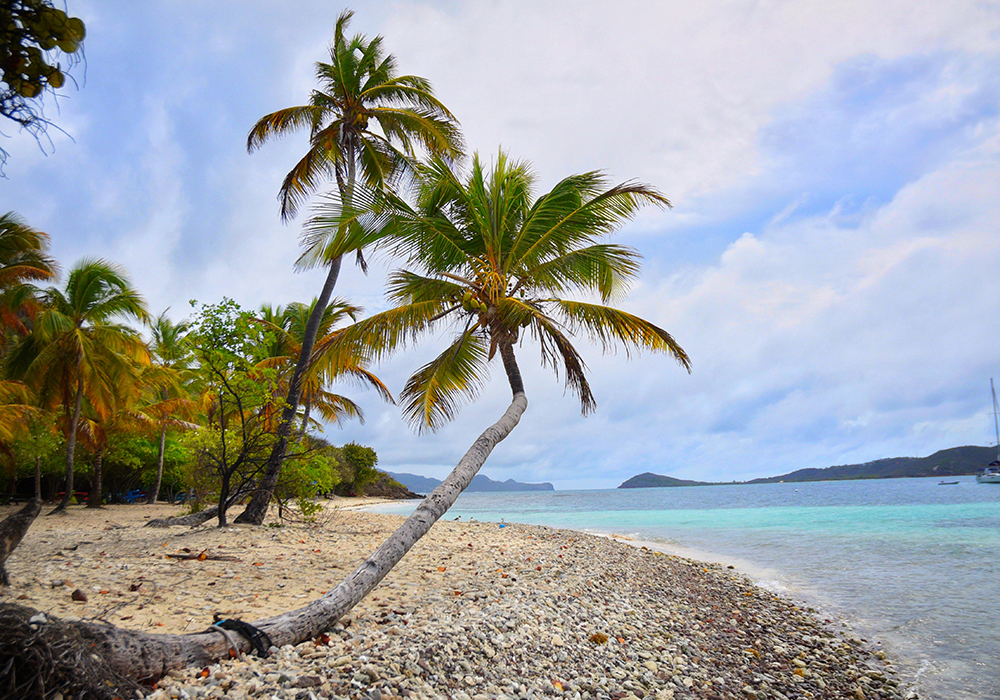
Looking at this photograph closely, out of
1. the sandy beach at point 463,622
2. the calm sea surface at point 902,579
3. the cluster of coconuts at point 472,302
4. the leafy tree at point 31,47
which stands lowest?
the calm sea surface at point 902,579

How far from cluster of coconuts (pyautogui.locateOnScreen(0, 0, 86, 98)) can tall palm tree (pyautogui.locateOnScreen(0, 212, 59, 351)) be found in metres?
18.1

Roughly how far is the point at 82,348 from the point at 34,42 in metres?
17.8

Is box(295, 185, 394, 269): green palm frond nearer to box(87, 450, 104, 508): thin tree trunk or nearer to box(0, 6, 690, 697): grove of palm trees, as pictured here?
box(0, 6, 690, 697): grove of palm trees

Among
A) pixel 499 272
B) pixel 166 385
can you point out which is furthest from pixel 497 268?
pixel 166 385

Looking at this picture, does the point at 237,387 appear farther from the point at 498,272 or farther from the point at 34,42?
the point at 34,42

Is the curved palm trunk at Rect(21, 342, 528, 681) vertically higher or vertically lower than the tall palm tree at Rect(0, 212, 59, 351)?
lower

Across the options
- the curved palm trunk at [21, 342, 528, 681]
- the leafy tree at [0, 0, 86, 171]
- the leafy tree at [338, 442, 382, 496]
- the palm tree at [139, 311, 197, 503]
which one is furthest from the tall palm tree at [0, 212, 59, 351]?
the leafy tree at [338, 442, 382, 496]

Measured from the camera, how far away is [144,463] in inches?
1039

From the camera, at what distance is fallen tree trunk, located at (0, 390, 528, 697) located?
10.3 feet

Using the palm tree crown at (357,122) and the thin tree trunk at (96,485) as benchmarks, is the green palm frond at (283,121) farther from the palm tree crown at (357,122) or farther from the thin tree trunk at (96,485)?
the thin tree trunk at (96,485)

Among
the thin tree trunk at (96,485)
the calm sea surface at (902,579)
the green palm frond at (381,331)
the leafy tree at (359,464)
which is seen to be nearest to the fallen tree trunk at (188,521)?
the green palm frond at (381,331)

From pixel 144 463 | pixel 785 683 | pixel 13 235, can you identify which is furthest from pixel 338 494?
pixel 785 683

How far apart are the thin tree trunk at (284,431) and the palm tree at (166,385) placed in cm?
688

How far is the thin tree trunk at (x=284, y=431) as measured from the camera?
10.5 meters
